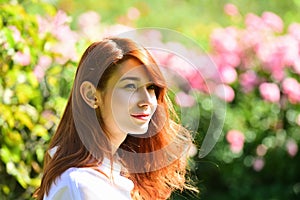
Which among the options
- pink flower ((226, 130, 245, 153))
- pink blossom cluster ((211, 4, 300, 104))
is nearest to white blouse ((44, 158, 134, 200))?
pink flower ((226, 130, 245, 153))

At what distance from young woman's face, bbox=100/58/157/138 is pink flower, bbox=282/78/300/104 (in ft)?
11.3

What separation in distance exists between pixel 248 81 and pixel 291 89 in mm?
275

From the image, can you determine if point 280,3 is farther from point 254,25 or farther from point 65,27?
point 65,27

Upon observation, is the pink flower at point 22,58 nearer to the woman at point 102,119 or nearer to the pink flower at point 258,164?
the woman at point 102,119

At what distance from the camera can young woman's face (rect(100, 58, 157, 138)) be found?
7.78ft

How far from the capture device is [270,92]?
226 inches

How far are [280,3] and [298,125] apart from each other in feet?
Answer: 11.8

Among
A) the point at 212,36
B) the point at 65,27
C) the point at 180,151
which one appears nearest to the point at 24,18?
the point at 65,27

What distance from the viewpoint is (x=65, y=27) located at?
453 cm

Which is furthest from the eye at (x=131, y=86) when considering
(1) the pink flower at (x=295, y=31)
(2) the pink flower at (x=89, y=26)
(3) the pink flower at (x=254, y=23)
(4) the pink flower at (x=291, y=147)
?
(3) the pink flower at (x=254, y=23)

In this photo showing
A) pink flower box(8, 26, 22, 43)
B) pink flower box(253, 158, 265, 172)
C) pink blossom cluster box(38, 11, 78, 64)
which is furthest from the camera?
pink flower box(253, 158, 265, 172)

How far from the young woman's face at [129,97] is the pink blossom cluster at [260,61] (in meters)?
3.30

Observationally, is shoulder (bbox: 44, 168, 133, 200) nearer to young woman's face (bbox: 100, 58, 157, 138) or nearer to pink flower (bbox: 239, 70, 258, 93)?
young woman's face (bbox: 100, 58, 157, 138)

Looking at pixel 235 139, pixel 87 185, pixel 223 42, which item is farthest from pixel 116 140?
pixel 223 42
